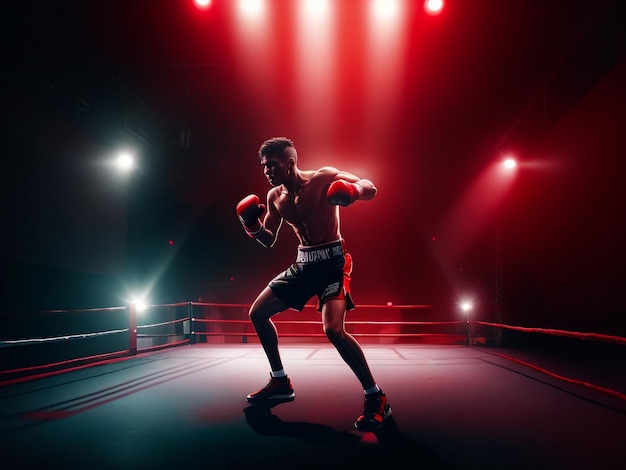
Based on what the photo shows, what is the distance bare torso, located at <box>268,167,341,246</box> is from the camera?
201 cm

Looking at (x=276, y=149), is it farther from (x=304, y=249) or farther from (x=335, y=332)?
(x=335, y=332)

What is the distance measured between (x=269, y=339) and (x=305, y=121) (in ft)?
16.6

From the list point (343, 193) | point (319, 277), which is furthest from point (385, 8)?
point (319, 277)

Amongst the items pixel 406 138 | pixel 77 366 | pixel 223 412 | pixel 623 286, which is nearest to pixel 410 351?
pixel 623 286

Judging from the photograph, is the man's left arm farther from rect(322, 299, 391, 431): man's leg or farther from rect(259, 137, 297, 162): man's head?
rect(322, 299, 391, 431): man's leg

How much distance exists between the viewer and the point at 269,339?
215 cm

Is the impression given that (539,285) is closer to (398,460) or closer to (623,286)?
(623,286)

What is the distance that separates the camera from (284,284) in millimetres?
2082

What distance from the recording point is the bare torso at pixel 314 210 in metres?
2.01

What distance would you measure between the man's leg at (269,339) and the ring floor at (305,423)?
0.11m

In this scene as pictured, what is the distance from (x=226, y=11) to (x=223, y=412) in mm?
3972

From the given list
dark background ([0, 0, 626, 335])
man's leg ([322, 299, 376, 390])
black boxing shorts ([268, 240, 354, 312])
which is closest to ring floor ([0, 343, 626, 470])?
man's leg ([322, 299, 376, 390])

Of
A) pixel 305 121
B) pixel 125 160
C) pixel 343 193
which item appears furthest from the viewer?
pixel 305 121

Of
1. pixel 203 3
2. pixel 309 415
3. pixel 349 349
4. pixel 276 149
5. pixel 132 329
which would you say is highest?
pixel 203 3
